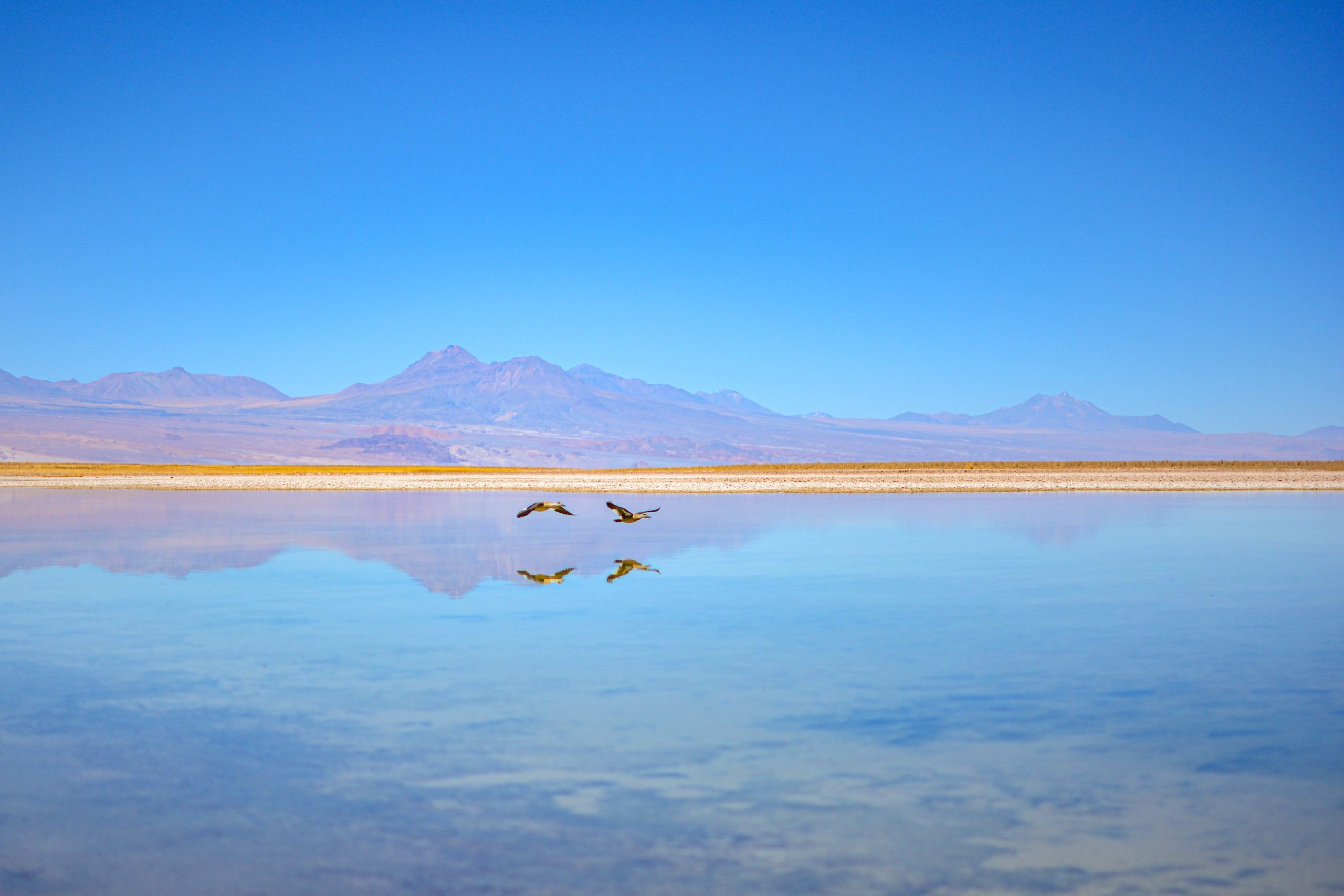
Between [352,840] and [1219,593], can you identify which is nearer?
[352,840]

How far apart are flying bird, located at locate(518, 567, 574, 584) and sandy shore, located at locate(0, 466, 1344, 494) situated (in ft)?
71.5

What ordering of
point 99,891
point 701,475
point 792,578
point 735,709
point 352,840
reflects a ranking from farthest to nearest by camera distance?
point 701,475 < point 792,578 < point 735,709 < point 352,840 < point 99,891

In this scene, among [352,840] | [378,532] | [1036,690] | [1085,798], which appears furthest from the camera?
[378,532]

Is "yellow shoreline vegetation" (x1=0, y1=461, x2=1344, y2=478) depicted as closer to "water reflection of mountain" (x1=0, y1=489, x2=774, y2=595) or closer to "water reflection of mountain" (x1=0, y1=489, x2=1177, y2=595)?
"water reflection of mountain" (x1=0, y1=489, x2=1177, y2=595)

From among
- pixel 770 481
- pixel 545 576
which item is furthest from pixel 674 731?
pixel 770 481

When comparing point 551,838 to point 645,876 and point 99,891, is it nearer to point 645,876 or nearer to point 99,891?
point 645,876

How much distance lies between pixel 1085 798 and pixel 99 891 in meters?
4.08

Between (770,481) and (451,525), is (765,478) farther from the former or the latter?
(451,525)

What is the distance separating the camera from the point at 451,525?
2031 centimetres

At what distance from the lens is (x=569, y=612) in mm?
9734

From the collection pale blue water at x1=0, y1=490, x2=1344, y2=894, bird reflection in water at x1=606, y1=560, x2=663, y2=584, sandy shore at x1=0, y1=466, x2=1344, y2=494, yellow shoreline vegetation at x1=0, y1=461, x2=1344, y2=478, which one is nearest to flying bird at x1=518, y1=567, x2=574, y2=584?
pale blue water at x1=0, y1=490, x2=1344, y2=894

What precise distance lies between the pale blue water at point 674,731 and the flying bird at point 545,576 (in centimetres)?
14

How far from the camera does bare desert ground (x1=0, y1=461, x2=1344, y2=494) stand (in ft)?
122

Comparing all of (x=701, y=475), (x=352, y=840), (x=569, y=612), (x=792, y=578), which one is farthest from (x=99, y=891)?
(x=701, y=475)
